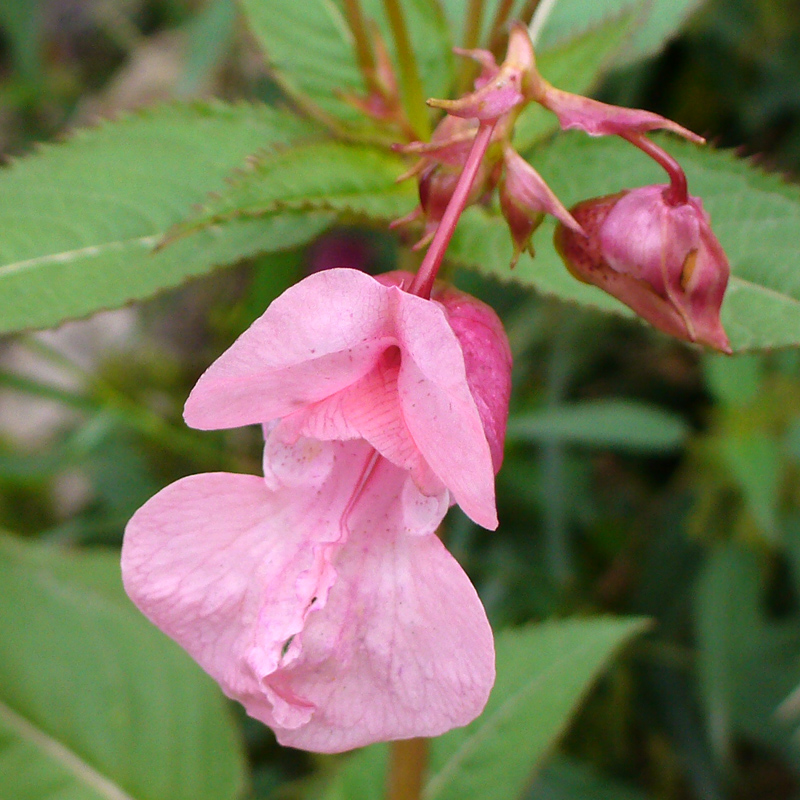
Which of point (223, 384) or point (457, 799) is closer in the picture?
point (223, 384)

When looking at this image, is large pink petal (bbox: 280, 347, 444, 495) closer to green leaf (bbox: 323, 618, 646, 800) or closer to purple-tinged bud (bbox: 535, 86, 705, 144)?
purple-tinged bud (bbox: 535, 86, 705, 144)

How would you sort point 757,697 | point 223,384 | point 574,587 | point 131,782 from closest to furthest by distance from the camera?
point 223,384 < point 131,782 < point 757,697 < point 574,587

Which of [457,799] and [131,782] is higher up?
[457,799]

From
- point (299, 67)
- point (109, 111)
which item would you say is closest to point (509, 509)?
point (299, 67)

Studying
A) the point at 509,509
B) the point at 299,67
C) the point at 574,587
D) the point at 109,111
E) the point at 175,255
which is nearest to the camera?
the point at 175,255

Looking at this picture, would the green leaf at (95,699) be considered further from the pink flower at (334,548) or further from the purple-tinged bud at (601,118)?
the purple-tinged bud at (601,118)

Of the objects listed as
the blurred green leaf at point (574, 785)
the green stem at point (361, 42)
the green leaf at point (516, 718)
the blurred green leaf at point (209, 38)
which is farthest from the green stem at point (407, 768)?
the blurred green leaf at point (209, 38)

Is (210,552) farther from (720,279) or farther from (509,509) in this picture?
(509,509)

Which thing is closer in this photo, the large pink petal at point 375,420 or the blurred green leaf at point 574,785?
the large pink petal at point 375,420
